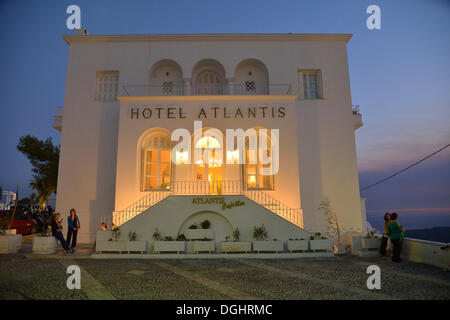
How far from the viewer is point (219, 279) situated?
6.00m

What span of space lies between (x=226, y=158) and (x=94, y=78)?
26.4 ft

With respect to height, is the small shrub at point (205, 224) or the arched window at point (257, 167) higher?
the arched window at point (257, 167)

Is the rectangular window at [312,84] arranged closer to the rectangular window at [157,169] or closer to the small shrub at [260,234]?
the small shrub at [260,234]

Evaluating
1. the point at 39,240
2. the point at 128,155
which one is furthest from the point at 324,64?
the point at 39,240

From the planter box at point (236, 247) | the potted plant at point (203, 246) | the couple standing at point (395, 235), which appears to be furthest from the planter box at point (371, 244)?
the potted plant at point (203, 246)

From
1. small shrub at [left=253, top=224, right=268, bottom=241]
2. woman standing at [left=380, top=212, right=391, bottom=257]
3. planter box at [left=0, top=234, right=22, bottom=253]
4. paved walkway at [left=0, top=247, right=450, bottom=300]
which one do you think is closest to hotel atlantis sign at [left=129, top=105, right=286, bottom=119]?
small shrub at [left=253, top=224, right=268, bottom=241]

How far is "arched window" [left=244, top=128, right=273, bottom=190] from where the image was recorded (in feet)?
37.7

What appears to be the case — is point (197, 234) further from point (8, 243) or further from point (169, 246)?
point (8, 243)

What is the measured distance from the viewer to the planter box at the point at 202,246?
29.2 feet

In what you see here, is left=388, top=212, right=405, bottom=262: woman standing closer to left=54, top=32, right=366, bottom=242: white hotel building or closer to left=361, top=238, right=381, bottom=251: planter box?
left=361, top=238, right=381, bottom=251: planter box

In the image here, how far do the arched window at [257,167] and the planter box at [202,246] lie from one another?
130 inches

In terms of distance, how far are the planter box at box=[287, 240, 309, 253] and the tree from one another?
674 inches

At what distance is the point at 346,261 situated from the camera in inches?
316

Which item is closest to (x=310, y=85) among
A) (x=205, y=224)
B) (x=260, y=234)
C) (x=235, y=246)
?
(x=260, y=234)
